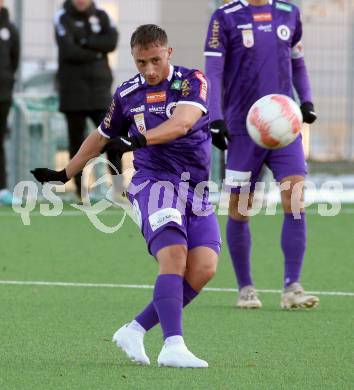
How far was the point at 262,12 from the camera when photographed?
8.61 meters

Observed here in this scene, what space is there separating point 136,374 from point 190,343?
97 cm

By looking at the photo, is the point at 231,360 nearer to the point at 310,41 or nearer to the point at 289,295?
the point at 289,295

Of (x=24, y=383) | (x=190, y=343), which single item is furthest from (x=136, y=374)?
(x=190, y=343)

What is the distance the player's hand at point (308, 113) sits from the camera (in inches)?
341

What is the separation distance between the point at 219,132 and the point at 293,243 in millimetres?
873

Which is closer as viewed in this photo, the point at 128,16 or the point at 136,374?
the point at 136,374

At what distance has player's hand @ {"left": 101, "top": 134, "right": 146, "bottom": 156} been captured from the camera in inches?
241

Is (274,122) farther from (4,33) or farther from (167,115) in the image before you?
(4,33)

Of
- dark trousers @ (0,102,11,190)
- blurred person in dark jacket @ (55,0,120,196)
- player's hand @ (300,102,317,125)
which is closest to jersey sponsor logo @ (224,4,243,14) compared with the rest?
player's hand @ (300,102,317,125)

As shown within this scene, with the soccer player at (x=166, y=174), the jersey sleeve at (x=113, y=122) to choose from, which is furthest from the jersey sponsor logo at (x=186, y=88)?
the jersey sleeve at (x=113, y=122)

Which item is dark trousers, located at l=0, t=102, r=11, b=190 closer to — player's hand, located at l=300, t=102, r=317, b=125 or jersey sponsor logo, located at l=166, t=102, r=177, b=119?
player's hand, located at l=300, t=102, r=317, b=125

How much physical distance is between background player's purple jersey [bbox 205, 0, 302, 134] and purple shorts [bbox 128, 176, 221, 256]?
1.97 m

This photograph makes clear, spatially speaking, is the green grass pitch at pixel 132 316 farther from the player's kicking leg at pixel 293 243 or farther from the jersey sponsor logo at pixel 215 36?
the jersey sponsor logo at pixel 215 36

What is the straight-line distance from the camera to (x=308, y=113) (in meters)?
8.69
